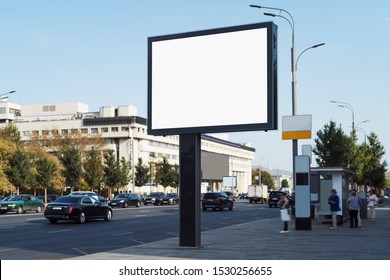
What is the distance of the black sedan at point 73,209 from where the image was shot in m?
30.3

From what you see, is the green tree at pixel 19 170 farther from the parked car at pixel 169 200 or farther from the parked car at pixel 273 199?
the parked car at pixel 273 199

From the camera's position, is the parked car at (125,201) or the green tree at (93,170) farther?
the green tree at (93,170)

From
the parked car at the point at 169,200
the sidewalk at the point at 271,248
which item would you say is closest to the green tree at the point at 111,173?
the parked car at the point at 169,200

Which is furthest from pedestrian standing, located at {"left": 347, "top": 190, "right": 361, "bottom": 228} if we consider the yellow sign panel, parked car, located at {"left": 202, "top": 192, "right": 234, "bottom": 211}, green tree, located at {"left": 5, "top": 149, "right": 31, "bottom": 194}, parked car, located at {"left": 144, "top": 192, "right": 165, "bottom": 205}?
parked car, located at {"left": 144, "top": 192, "right": 165, "bottom": 205}

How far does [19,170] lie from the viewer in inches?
2416

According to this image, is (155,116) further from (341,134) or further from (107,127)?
(107,127)

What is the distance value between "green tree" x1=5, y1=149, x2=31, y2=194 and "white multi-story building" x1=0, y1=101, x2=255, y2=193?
155ft

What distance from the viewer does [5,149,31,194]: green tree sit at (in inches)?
2405

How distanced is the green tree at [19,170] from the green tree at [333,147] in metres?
31.1

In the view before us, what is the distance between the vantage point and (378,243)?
18281mm

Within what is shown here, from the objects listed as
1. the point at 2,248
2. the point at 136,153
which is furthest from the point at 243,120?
the point at 136,153

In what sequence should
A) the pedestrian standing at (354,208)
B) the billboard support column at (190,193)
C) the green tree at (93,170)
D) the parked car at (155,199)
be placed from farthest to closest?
the green tree at (93,170) → the parked car at (155,199) → the pedestrian standing at (354,208) → the billboard support column at (190,193)

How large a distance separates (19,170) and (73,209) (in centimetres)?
3327

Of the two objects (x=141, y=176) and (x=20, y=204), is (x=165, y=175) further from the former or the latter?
(x=20, y=204)
